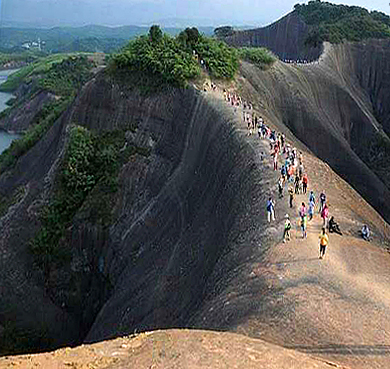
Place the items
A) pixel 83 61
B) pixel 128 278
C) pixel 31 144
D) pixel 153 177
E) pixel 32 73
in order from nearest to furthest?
pixel 128 278
pixel 153 177
pixel 31 144
pixel 83 61
pixel 32 73

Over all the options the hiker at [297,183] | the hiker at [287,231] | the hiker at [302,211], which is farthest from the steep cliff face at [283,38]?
the hiker at [287,231]

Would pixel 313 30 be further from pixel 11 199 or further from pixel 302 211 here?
pixel 302 211

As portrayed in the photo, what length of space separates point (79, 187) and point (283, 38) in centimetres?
8273

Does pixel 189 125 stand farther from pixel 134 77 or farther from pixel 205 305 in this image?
pixel 205 305

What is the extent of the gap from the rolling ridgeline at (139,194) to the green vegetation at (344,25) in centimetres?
3182

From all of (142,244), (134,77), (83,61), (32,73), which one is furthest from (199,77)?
(32,73)

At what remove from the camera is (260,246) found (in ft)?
73.2

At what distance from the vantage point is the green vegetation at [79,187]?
41.1 m

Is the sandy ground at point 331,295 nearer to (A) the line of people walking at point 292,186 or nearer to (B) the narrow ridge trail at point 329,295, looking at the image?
(B) the narrow ridge trail at point 329,295

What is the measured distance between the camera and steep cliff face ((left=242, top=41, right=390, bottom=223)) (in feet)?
174

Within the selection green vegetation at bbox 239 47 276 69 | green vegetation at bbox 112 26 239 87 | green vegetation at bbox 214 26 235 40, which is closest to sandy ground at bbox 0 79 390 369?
green vegetation at bbox 112 26 239 87

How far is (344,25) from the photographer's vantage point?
302 feet

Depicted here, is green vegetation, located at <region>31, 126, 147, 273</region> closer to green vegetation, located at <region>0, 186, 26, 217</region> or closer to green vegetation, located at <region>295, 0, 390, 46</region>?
green vegetation, located at <region>0, 186, 26, 217</region>

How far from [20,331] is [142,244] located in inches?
381
